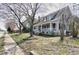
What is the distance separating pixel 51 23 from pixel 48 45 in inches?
9.7

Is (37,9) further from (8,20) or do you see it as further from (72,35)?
(72,35)

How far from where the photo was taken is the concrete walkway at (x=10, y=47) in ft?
7.02

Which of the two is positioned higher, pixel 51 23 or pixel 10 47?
pixel 51 23

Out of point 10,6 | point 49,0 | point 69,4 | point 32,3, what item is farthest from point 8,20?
point 69,4

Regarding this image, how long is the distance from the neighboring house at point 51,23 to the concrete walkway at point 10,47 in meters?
0.27

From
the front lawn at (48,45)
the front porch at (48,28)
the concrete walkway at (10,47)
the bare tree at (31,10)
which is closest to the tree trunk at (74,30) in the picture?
the front lawn at (48,45)

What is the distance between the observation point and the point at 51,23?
2.16 meters

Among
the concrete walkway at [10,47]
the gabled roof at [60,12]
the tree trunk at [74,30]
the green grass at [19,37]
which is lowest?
the concrete walkway at [10,47]

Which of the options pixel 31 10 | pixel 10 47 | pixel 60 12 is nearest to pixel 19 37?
pixel 10 47

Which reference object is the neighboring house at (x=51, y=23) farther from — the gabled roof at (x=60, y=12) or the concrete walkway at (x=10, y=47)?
the concrete walkway at (x=10, y=47)

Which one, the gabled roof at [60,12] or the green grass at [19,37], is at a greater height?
the gabled roof at [60,12]

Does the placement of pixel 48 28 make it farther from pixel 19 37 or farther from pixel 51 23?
pixel 19 37
